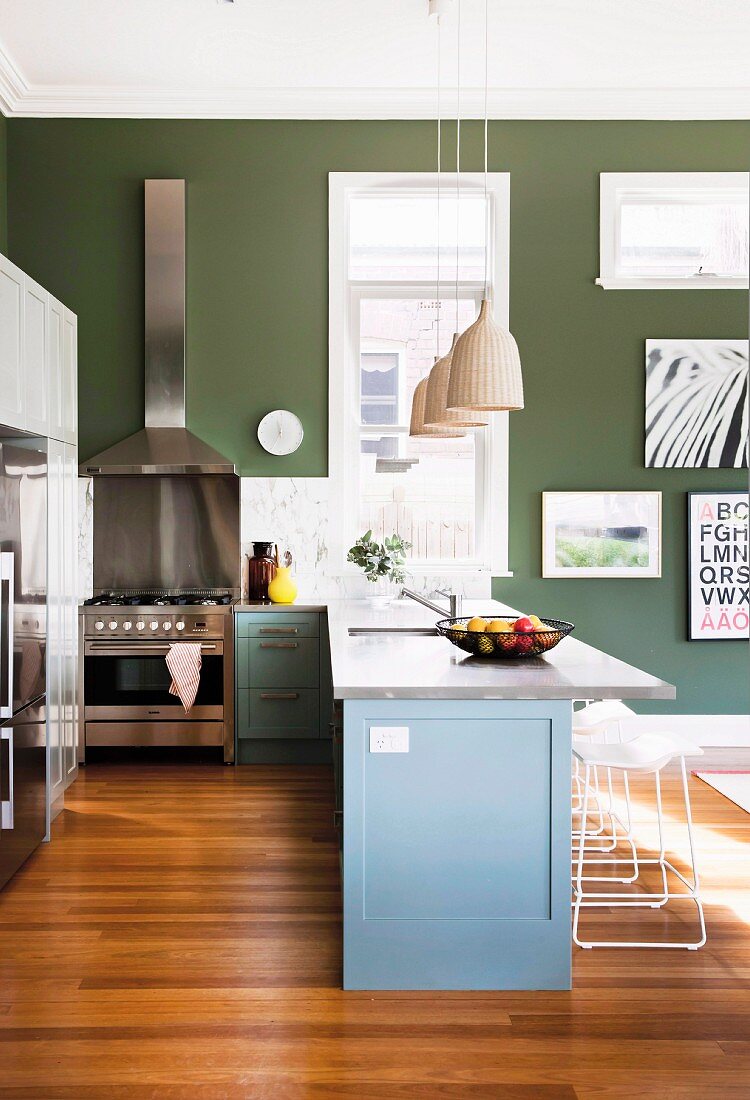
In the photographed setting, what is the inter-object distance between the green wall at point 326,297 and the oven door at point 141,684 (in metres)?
1.21

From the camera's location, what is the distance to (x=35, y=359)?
3.78 metres

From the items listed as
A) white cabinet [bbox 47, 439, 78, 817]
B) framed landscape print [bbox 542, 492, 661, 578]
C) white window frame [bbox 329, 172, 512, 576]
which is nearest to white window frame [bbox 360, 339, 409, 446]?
white window frame [bbox 329, 172, 512, 576]

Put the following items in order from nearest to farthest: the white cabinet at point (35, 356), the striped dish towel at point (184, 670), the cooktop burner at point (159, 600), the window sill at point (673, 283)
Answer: the white cabinet at point (35, 356) < the striped dish towel at point (184, 670) < the cooktop burner at point (159, 600) < the window sill at point (673, 283)

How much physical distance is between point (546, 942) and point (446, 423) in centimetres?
176

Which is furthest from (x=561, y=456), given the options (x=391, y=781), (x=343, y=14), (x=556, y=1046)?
(x=556, y=1046)

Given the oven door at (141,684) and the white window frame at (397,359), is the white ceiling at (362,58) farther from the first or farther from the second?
the oven door at (141,684)

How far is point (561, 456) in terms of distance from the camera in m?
5.25

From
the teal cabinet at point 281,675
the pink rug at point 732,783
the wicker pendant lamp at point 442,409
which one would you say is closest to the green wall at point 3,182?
the teal cabinet at point 281,675

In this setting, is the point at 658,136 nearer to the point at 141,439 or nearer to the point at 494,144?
the point at 494,144

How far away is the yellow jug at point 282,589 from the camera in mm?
4906

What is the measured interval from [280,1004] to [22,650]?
160 cm

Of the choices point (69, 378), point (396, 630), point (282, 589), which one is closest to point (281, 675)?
point (282, 589)

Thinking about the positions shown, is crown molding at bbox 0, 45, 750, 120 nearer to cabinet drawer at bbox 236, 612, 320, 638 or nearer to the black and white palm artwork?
the black and white palm artwork

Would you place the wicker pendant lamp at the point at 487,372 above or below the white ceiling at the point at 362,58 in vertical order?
below
